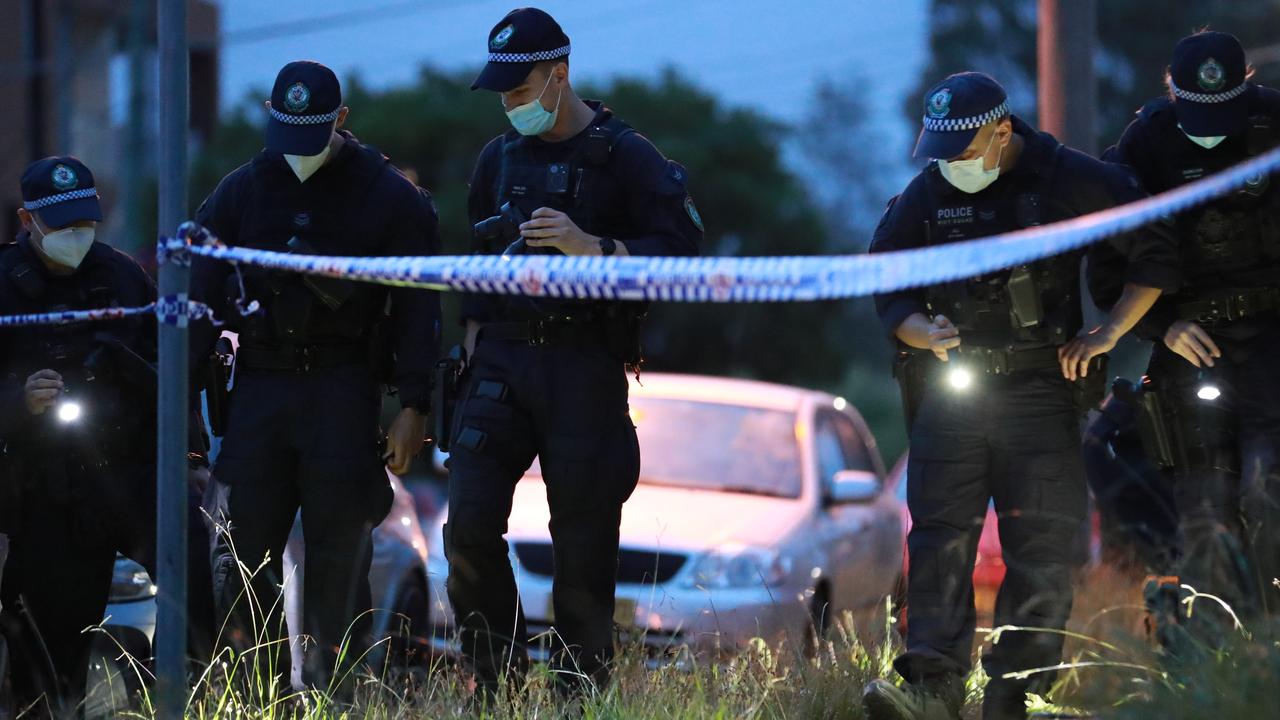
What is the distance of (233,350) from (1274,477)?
3.22m

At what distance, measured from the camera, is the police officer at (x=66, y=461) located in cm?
537

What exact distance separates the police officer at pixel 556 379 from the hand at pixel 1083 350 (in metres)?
1.16

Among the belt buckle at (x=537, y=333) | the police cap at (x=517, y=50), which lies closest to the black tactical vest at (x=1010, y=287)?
the belt buckle at (x=537, y=333)

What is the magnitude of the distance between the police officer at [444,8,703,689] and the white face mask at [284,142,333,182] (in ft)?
1.74

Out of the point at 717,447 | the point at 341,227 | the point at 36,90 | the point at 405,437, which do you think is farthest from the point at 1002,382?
the point at 36,90

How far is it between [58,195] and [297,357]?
97 centimetres

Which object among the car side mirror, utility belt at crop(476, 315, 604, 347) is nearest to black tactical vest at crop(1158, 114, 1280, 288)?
utility belt at crop(476, 315, 604, 347)

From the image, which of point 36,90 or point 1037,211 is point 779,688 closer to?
point 1037,211

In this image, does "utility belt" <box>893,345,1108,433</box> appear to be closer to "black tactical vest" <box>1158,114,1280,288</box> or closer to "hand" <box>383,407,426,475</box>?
"black tactical vest" <box>1158,114,1280,288</box>

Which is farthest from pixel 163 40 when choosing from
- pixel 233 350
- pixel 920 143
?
pixel 920 143

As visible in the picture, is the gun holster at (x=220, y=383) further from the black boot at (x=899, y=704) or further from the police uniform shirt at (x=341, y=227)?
the black boot at (x=899, y=704)

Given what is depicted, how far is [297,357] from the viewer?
519 cm

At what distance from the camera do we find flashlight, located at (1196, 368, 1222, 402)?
5406 mm

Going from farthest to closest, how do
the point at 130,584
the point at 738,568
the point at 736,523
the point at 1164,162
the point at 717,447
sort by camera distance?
the point at 717,447
the point at 736,523
the point at 738,568
the point at 130,584
the point at 1164,162
